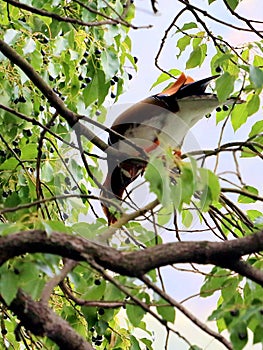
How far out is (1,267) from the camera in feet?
3.66

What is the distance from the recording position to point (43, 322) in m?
1.12

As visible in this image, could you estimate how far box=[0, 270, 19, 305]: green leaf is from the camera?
1.06 m

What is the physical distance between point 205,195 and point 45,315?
31cm

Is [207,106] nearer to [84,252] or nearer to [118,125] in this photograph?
[118,125]

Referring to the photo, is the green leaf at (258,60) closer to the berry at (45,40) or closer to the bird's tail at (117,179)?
Answer: the bird's tail at (117,179)

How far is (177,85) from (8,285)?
1138 mm

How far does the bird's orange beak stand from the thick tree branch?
97cm

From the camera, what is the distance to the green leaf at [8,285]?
1.06 m

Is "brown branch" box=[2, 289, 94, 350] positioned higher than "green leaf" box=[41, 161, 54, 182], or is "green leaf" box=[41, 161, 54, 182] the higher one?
"green leaf" box=[41, 161, 54, 182]

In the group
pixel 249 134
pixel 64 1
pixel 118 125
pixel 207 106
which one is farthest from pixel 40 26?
pixel 249 134

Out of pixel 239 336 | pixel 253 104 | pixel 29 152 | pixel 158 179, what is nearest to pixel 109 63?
pixel 29 152

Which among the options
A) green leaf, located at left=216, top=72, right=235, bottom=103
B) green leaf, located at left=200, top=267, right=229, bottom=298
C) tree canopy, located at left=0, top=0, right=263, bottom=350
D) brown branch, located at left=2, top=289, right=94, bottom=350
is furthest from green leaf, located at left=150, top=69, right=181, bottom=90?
brown branch, located at left=2, top=289, right=94, bottom=350

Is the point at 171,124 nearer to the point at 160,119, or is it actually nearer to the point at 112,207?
the point at 160,119

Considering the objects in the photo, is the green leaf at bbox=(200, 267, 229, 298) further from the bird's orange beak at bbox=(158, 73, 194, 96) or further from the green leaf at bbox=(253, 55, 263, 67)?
the bird's orange beak at bbox=(158, 73, 194, 96)
